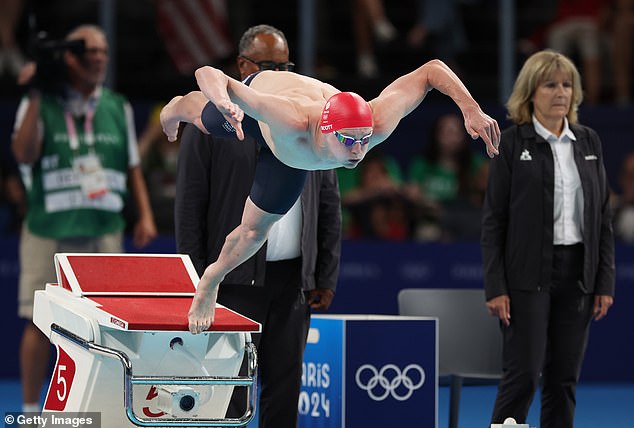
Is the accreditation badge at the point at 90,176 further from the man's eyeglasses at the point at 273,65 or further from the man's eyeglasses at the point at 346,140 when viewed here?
the man's eyeglasses at the point at 346,140

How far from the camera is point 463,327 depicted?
639 centimetres

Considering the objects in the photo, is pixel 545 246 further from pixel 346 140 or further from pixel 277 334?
pixel 346 140

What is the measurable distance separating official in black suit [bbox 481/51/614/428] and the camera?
2.38 metres

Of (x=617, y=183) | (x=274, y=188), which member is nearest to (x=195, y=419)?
(x=274, y=188)

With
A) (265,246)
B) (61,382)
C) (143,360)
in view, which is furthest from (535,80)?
(61,382)

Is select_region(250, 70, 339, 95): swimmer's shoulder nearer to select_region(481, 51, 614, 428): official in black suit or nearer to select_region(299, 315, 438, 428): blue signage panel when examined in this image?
select_region(481, 51, 614, 428): official in black suit

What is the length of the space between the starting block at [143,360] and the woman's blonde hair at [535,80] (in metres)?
1.79

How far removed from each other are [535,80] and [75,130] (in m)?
2.52

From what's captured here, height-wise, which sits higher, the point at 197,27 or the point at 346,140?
the point at 197,27

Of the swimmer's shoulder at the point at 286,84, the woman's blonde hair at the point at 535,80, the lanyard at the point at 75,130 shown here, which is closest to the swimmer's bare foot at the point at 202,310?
the swimmer's shoulder at the point at 286,84

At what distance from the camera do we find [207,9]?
36.1 ft

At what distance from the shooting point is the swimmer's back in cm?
427

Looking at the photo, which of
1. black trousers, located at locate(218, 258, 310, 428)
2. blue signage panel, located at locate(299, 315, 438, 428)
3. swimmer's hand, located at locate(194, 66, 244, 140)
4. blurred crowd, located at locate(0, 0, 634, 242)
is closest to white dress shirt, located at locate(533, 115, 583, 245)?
blue signage panel, located at locate(299, 315, 438, 428)

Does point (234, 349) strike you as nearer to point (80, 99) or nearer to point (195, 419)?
point (195, 419)
